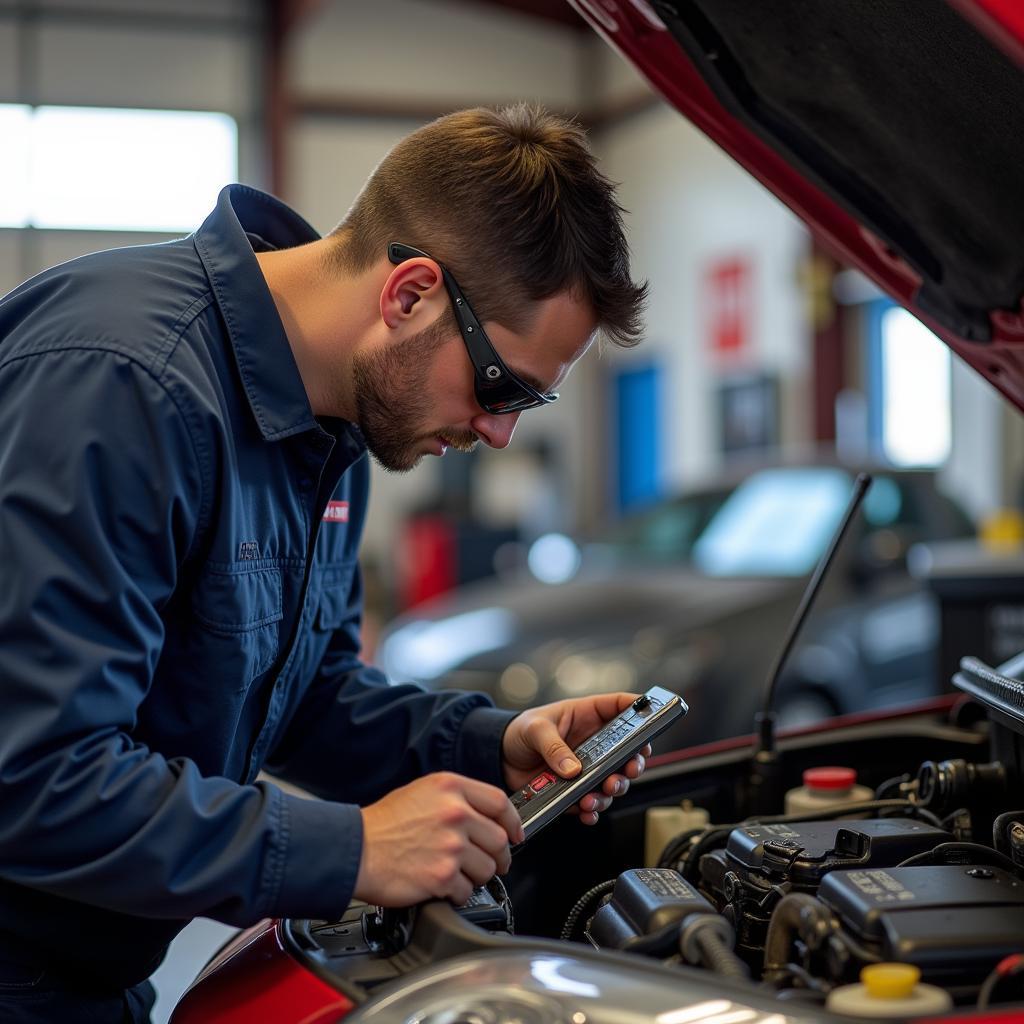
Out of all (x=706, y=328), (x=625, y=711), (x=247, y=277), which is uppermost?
(x=706, y=328)

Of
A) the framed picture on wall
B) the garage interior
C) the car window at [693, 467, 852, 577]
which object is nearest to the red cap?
the car window at [693, 467, 852, 577]

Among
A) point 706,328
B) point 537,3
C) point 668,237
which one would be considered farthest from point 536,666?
point 537,3

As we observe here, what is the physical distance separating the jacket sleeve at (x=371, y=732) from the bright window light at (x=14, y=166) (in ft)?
31.7

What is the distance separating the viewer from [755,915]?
4.36ft

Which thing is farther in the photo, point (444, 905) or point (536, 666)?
point (536, 666)

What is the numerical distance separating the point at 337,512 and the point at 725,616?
9.27ft

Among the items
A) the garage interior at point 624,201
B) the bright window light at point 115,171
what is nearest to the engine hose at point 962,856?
the garage interior at point 624,201

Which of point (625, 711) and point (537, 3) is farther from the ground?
point (537, 3)

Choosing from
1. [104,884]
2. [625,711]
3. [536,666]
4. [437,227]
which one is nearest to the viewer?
[104,884]

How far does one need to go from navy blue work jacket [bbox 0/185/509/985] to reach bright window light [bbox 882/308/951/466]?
768 centimetres

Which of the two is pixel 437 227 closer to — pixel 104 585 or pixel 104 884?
pixel 104 585

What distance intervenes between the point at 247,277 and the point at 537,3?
1228cm

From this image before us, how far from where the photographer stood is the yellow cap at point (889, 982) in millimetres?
1003

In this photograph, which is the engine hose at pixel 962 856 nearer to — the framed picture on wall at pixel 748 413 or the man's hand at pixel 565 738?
the man's hand at pixel 565 738
